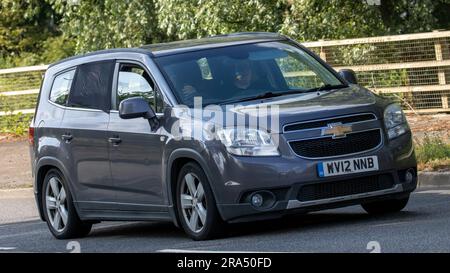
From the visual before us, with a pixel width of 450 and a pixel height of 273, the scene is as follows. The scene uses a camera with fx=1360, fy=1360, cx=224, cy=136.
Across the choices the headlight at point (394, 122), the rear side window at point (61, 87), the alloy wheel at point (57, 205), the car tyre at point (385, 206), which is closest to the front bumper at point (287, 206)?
the headlight at point (394, 122)

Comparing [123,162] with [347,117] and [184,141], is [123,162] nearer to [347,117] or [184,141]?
[184,141]

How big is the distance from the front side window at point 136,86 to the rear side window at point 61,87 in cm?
114

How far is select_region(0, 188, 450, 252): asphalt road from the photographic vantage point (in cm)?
1009

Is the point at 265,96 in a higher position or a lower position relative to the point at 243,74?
lower

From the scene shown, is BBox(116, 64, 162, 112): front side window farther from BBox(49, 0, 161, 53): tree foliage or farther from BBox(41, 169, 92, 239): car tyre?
BBox(49, 0, 161, 53): tree foliage

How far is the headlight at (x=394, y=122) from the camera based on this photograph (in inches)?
455

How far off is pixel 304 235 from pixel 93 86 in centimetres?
314

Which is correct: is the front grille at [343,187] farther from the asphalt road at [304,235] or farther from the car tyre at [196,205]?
the car tyre at [196,205]

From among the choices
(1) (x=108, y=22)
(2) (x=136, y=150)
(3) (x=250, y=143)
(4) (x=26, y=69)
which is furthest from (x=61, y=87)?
(1) (x=108, y=22)

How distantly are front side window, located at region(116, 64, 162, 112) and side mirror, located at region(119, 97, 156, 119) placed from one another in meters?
0.17

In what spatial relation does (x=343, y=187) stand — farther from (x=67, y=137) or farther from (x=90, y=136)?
(x=67, y=137)

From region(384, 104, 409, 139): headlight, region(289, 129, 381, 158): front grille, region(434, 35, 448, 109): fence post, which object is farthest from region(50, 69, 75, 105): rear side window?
region(434, 35, 448, 109): fence post

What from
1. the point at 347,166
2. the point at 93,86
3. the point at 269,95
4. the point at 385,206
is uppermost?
the point at 93,86

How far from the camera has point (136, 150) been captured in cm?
1208
